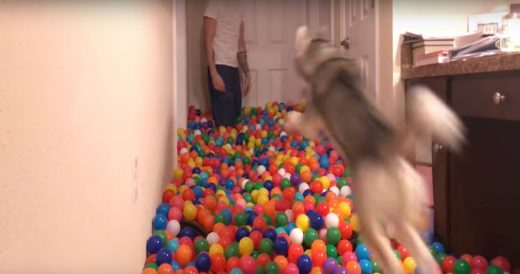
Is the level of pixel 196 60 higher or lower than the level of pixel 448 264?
higher

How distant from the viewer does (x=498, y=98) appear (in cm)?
144

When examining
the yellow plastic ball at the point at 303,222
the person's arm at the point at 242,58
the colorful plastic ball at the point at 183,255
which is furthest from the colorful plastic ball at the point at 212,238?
→ the person's arm at the point at 242,58

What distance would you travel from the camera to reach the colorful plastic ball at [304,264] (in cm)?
168

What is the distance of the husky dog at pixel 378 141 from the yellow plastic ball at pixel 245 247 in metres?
1.05

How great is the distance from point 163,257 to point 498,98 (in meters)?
1.14

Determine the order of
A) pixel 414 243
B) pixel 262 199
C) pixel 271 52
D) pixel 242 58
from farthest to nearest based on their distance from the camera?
1. pixel 271 52
2. pixel 242 58
3. pixel 262 199
4. pixel 414 243

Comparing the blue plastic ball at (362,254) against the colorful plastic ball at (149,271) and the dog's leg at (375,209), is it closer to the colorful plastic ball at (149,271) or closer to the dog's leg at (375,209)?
the colorful plastic ball at (149,271)

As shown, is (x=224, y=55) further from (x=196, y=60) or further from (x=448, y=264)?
(x=448, y=264)

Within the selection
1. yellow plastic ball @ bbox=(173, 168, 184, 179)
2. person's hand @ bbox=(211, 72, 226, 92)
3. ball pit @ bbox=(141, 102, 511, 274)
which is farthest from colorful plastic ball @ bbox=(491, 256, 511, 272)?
person's hand @ bbox=(211, 72, 226, 92)

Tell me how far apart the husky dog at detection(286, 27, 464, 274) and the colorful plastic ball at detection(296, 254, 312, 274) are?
0.87m

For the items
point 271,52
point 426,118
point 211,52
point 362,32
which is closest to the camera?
point 426,118

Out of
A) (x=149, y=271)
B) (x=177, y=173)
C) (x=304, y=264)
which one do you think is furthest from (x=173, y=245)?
(x=177, y=173)

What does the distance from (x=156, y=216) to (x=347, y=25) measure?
2.65m

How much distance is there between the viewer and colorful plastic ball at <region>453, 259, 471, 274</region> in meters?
1.71
